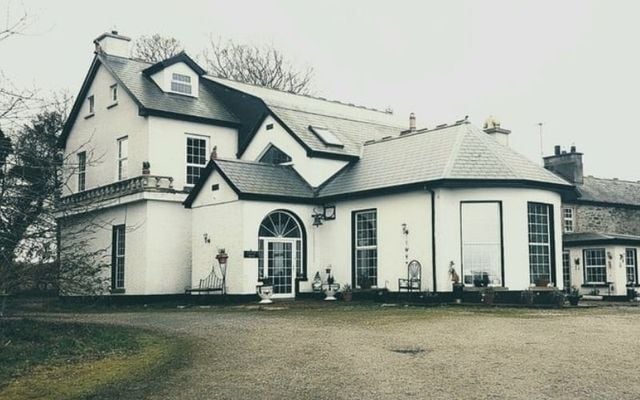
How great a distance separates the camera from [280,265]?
23.2 meters

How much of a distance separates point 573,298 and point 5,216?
1553 cm

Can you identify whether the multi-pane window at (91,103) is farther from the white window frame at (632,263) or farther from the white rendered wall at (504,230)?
the white window frame at (632,263)

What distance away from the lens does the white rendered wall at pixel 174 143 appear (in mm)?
25672

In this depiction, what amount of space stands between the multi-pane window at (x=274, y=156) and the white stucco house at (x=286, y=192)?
0.06 m

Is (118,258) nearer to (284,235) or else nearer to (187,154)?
(187,154)

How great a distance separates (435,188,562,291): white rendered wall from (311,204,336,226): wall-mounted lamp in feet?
14.1

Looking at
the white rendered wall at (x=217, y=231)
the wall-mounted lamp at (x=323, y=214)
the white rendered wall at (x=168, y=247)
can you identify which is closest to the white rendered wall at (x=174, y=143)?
the white rendered wall at (x=168, y=247)

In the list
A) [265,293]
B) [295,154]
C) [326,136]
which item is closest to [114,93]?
[295,154]

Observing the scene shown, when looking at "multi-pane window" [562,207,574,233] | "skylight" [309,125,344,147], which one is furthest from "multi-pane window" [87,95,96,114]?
"multi-pane window" [562,207,574,233]

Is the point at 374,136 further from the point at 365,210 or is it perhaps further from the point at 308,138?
the point at 365,210

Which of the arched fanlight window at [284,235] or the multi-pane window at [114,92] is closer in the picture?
the arched fanlight window at [284,235]

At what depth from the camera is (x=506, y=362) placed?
9242 mm

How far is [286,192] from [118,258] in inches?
287

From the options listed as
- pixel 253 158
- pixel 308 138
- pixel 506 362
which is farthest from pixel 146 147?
pixel 506 362
